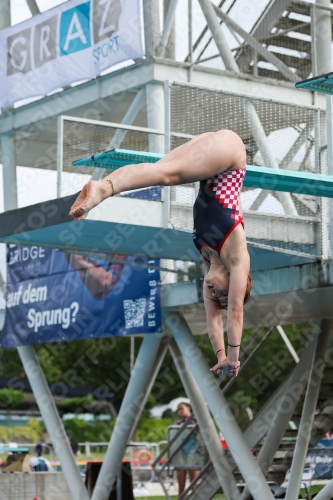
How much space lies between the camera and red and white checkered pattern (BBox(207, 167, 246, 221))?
626cm

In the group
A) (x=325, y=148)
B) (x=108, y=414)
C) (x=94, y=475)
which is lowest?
(x=108, y=414)

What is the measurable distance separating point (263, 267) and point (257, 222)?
8.01 ft

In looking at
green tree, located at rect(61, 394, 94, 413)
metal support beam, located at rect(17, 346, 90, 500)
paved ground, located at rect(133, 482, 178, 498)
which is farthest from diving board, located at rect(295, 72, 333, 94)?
green tree, located at rect(61, 394, 94, 413)

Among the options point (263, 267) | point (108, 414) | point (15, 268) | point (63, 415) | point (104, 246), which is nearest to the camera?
point (104, 246)

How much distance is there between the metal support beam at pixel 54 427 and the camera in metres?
19.8

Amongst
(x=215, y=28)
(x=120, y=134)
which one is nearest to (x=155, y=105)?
(x=215, y=28)

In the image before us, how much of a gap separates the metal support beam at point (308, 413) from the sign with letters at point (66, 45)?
659cm

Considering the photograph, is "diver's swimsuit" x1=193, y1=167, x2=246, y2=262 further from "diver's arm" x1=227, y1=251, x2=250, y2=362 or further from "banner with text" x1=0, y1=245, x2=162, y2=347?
"banner with text" x1=0, y1=245, x2=162, y2=347

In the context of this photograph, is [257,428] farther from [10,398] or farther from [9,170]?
[10,398]

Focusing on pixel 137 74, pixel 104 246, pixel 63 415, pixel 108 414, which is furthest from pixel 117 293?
pixel 108 414

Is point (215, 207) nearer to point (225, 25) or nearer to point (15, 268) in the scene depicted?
point (225, 25)

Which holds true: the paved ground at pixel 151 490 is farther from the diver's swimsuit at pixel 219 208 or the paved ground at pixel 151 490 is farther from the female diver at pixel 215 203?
the diver's swimsuit at pixel 219 208

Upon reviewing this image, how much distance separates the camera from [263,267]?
16.4 m

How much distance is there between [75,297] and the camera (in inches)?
735
